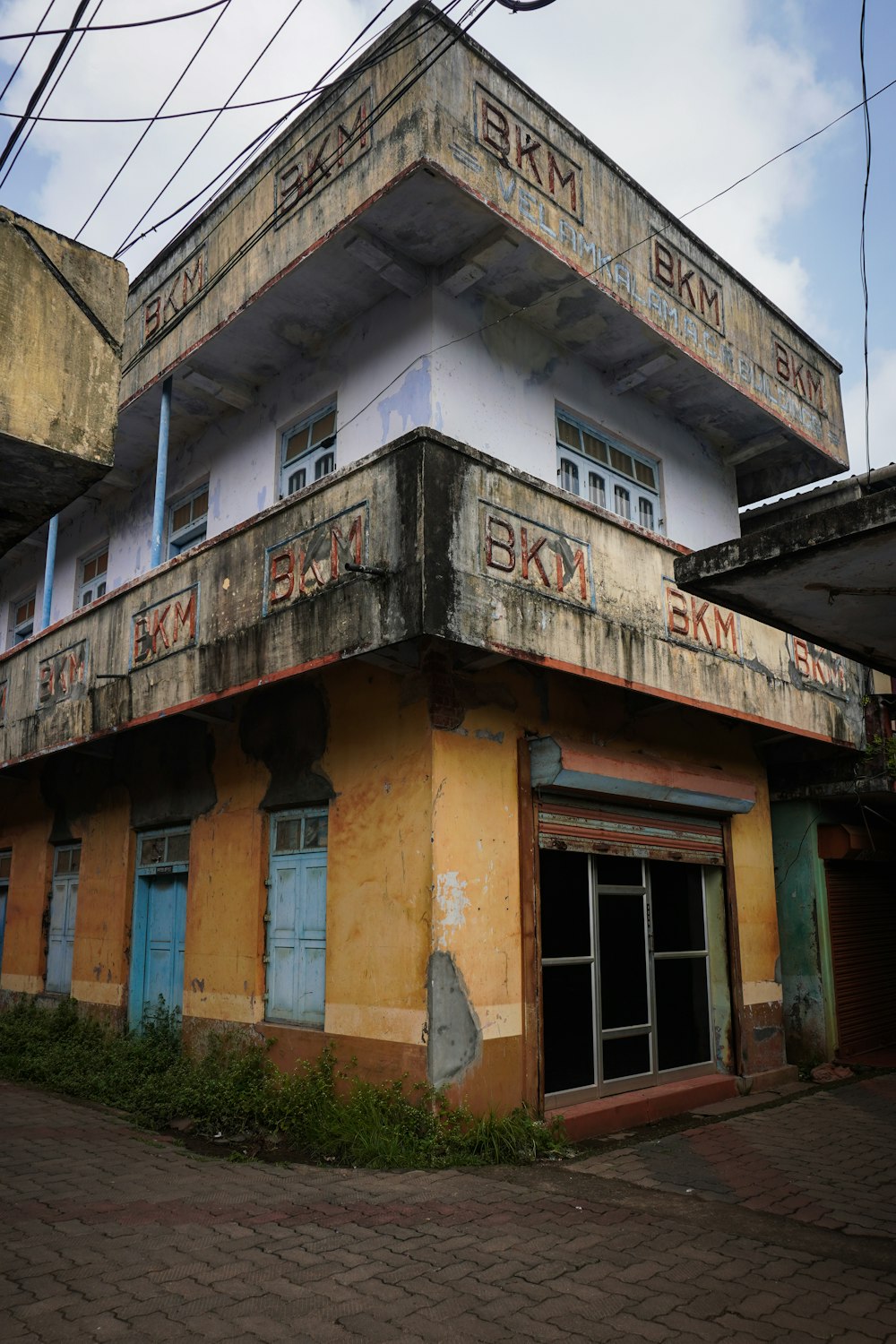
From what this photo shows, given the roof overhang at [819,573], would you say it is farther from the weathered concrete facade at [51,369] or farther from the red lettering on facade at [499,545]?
the weathered concrete facade at [51,369]

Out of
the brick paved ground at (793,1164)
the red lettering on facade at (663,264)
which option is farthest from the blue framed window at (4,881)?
the red lettering on facade at (663,264)

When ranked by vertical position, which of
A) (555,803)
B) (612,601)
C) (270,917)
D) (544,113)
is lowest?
(270,917)

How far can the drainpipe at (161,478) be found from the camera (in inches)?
356

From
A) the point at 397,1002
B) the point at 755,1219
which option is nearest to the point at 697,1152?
the point at 755,1219

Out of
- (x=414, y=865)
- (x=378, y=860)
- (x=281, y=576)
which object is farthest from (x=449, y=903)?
(x=281, y=576)

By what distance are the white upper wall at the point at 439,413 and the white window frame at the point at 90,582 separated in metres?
0.51

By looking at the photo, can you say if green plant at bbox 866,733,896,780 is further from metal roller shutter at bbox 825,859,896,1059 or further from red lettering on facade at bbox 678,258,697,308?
red lettering on facade at bbox 678,258,697,308

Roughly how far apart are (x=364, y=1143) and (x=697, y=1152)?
238cm

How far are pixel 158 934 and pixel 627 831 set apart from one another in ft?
15.9

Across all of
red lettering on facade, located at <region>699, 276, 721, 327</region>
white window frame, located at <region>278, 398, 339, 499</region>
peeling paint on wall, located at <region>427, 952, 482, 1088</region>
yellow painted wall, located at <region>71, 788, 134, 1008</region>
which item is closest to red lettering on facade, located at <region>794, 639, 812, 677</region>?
red lettering on facade, located at <region>699, 276, 721, 327</region>

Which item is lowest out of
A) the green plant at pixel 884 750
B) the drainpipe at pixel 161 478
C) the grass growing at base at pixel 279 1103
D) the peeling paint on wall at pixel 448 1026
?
the grass growing at base at pixel 279 1103

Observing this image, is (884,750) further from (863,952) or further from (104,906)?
(104,906)

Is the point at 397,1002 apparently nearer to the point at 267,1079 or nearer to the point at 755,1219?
the point at 267,1079

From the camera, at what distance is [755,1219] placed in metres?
5.33
